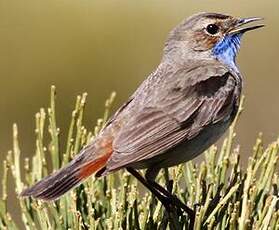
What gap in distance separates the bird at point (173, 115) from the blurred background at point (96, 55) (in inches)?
142

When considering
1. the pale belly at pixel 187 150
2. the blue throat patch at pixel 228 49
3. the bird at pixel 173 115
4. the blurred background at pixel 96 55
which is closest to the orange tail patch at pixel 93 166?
the bird at pixel 173 115

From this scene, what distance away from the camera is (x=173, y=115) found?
5270 mm

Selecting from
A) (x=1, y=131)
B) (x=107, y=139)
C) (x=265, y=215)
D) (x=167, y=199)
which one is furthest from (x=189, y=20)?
(x=1, y=131)

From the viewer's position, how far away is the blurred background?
10117 mm

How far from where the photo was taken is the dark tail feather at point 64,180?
4.63 meters

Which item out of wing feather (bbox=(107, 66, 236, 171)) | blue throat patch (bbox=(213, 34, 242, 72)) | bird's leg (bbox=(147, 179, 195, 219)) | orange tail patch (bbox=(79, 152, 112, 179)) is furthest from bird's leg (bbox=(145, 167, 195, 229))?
blue throat patch (bbox=(213, 34, 242, 72))

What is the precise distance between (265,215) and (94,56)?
23.4 ft

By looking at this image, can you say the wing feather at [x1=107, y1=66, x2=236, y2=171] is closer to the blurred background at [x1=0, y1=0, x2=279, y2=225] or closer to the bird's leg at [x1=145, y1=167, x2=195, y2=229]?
the bird's leg at [x1=145, y1=167, x2=195, y2=229]

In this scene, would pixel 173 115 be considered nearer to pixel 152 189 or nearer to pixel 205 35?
pixel 152 189

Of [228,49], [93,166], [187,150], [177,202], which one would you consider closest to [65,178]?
[93,166]

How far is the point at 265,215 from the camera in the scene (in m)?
4.19

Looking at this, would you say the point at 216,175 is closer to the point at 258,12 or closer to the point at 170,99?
the point at 170,99

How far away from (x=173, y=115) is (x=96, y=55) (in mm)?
5973

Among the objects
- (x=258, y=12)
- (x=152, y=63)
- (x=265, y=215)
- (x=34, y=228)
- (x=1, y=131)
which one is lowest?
(x=265, y=215)
